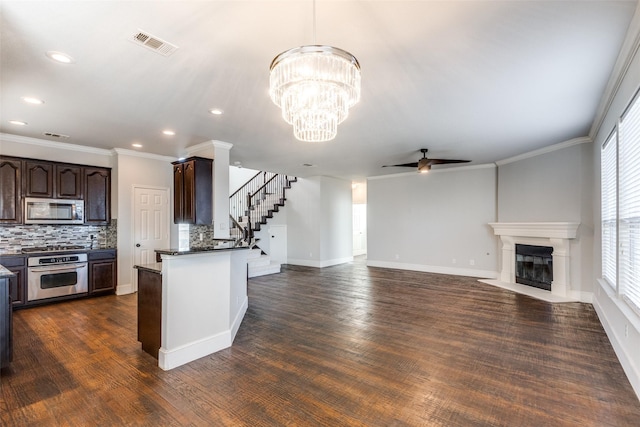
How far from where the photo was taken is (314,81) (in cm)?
200

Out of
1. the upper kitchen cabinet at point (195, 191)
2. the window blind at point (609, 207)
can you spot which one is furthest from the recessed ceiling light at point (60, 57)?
the window blind at point (609, 207)

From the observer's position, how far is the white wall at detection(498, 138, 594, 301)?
527 centimetres

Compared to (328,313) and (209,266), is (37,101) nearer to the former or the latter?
(209,266)

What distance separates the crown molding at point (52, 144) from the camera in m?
4.94

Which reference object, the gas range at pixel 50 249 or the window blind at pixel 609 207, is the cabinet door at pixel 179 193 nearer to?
the gas range at pixel 50 249

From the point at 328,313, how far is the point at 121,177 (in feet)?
15.7

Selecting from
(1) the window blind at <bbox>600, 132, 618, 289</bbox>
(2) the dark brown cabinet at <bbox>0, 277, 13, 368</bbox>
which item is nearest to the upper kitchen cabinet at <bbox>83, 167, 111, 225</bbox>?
(2) the dark brown cabinet at <bbox>0, 277, 13, 368</bbox>

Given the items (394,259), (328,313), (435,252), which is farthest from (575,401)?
(394,259)

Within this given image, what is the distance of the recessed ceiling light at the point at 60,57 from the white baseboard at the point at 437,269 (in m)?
8.10

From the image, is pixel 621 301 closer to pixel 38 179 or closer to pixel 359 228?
pixel 38 179

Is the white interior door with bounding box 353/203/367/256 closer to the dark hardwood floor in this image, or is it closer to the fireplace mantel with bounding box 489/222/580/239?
the fireplace mantel with bounding box 489/222/580/239

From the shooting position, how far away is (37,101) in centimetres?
355

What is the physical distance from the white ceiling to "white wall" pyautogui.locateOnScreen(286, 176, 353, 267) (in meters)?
4.25

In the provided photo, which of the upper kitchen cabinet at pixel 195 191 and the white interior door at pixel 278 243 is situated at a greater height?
the upper kitchen cabinet at pixel 195 191
